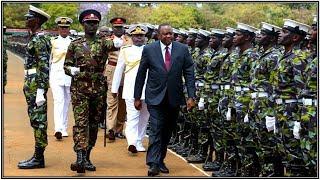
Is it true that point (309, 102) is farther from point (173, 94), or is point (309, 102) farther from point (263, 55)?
→ point (173, 94)

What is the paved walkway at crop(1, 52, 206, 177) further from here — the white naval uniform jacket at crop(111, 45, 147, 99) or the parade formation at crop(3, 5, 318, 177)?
the white naval uniform jacket at crop(111, 45, 147, 99)

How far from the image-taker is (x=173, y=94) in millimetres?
8664

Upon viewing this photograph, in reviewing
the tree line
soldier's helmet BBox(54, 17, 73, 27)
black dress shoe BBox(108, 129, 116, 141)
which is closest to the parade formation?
black dress shoe BBox(108, 129, 116, 141)

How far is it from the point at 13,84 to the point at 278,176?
65.1 ft

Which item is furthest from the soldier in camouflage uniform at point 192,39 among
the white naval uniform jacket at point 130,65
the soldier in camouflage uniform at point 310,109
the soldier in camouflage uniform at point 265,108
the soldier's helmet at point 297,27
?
the soldier in camouflage uniform at point 310,109

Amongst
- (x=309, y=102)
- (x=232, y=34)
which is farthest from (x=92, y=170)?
(x=309, y=102)

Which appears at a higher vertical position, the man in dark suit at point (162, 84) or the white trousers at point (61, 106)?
the man in dark suit at point (162, 84)

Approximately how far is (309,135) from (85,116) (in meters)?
3.10

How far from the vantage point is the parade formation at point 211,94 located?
7109 mm

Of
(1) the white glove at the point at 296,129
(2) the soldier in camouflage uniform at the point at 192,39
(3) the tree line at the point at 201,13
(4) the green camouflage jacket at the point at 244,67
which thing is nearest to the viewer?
(1) the white glove at the point at 296,129

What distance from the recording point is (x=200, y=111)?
9.73 metres

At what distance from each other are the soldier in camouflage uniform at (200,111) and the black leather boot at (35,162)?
6.60 feet

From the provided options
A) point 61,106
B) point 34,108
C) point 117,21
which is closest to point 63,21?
point 117,21

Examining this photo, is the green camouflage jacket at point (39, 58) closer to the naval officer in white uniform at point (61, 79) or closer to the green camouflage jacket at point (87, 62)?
the green camouflage jacket at point (87, 62)
